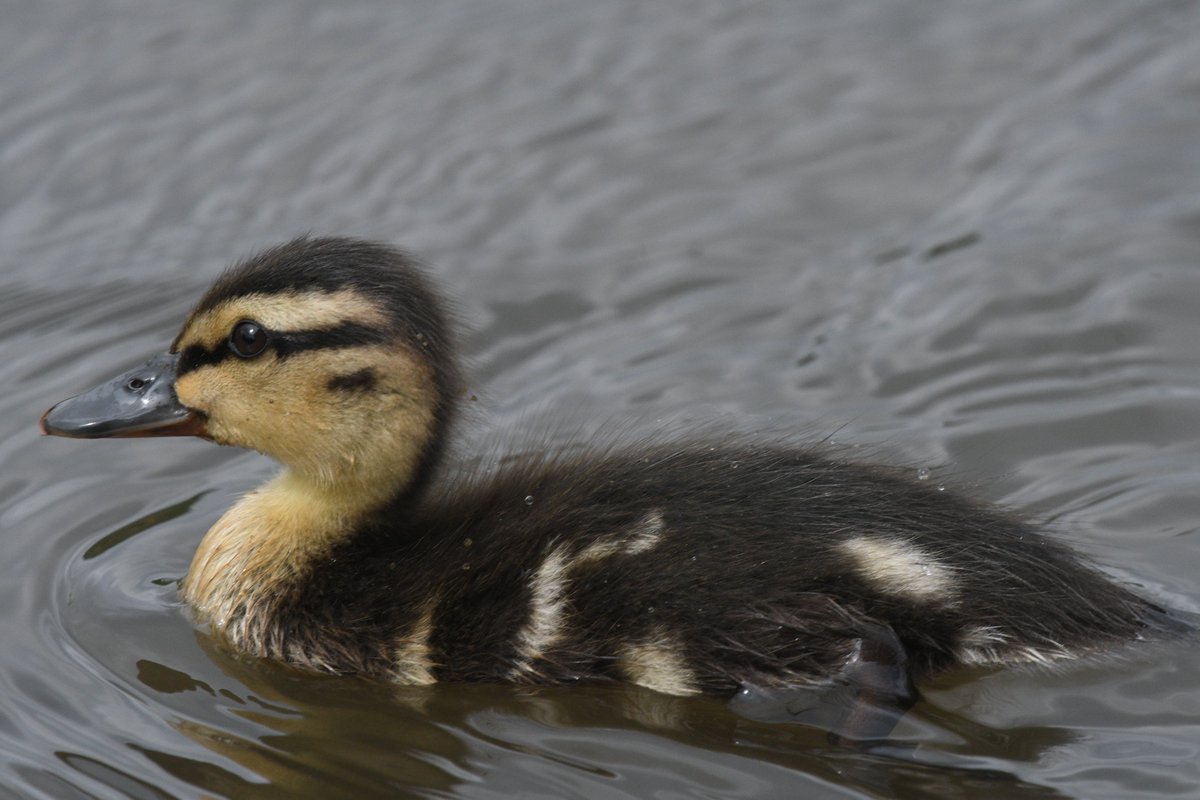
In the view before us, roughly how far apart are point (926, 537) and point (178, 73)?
177 inches

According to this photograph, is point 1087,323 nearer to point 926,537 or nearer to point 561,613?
point 926,537

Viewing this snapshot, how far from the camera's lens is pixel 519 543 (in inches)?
157

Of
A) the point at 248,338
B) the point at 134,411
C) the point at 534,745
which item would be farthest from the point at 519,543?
the point at 134,411

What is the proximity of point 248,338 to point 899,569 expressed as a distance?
1524 mm

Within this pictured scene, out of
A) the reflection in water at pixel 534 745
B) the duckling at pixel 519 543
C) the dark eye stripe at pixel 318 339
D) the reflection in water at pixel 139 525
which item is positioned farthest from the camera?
the reflection in water at pixel 139 525

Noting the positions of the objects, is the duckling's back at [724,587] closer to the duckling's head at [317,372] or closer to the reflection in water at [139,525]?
the duckling's head at [317,372]

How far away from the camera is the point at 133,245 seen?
636 centimetres

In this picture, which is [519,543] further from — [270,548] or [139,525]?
[139,525]

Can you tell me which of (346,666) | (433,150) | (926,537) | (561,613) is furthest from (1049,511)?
(433,150)

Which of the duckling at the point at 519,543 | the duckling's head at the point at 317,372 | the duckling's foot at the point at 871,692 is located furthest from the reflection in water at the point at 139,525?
the duckling's foot at the point at 871,692

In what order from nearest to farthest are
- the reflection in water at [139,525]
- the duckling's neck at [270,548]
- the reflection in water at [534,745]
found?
the reflection in water at [534,745] → the duckling's neck at [270,548] → the reflection in water at [139,525]

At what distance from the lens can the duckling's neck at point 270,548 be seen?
426 cm

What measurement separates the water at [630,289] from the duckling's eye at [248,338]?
694 mm

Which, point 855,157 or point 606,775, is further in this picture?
point 855,157
